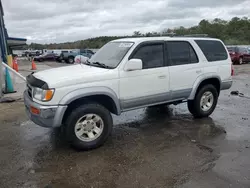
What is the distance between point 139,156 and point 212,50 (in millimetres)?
3387

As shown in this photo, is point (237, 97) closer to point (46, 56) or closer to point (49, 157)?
point (49, 157)

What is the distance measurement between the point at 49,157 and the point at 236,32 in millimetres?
60191

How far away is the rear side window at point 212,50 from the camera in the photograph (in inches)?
235

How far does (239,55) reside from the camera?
2211 centimetres

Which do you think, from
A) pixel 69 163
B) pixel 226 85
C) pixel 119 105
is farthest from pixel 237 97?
pixel 69 163

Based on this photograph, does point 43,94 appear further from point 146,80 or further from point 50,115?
point 146,80

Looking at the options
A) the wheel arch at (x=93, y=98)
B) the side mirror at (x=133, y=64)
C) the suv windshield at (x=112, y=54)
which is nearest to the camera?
the wheel arch at (x=93, y=98)

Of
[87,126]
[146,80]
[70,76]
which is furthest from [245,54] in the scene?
[70,76]

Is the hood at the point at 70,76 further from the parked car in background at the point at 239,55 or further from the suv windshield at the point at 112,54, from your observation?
the parked car in background at the point at 239,55

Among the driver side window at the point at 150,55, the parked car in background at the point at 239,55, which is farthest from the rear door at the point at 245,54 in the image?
the driver side window at the point at 150,55

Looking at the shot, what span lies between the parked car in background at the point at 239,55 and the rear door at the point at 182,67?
60.1ft

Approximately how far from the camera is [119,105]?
4.70 m

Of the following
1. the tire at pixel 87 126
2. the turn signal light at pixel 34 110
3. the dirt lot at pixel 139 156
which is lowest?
the dirt lot at pixel 139 156

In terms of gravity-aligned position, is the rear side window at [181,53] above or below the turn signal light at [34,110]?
above
